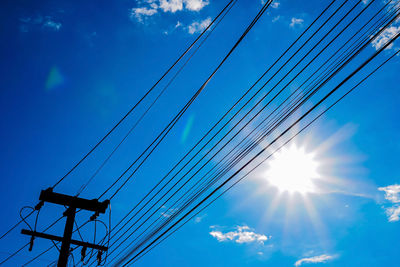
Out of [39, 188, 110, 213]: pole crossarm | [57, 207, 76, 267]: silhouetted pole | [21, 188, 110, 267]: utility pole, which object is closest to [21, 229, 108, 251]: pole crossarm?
[21, 188, 110, 267]: utility pole

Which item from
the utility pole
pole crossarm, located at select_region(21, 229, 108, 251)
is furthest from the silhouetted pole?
pole crossarm, located at select_region(21, 229, 108, 251)

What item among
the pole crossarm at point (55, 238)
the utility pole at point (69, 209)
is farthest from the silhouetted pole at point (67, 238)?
the pole crossarm at point (55, 238)

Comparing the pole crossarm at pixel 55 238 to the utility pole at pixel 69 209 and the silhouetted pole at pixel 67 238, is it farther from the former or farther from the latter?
the silhouetted pole at pixel 67 238

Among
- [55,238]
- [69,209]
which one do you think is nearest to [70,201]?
[69,209]

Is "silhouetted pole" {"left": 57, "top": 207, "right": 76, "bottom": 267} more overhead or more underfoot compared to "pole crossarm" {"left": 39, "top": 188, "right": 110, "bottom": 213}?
more underfoot

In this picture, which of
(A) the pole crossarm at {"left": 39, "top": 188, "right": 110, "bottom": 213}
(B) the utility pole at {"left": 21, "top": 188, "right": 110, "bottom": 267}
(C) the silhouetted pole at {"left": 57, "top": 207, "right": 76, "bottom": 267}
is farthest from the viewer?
(A) the pole crossarm at {"left": 39, "top": 188, "right": 110, "bottom": 213}

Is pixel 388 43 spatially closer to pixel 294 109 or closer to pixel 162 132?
pixel 294 109

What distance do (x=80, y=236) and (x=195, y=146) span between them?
663 centimetres

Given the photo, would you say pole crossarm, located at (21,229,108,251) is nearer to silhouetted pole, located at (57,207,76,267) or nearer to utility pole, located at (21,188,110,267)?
→ utility pole, located at (21,188,110,267)

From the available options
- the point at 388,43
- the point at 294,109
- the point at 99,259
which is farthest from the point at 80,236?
the point at 388,43

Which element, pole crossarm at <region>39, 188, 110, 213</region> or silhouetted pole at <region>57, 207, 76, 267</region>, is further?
pole crossarm at <region>39, 188, 110, 213</region>

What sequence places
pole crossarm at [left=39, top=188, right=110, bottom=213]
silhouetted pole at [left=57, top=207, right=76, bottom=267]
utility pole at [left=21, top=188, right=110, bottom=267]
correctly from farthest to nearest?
1. pole crossarm at [left=39, top=188, right=110, bottom=213]
2. utility pole at [left=21, top=188, right=110, bottom=267]
3. silhouetted pole at [left=57, top=207, right=76, bottom=267]

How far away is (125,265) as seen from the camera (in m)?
11.1

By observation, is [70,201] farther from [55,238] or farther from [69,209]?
[55,238]
